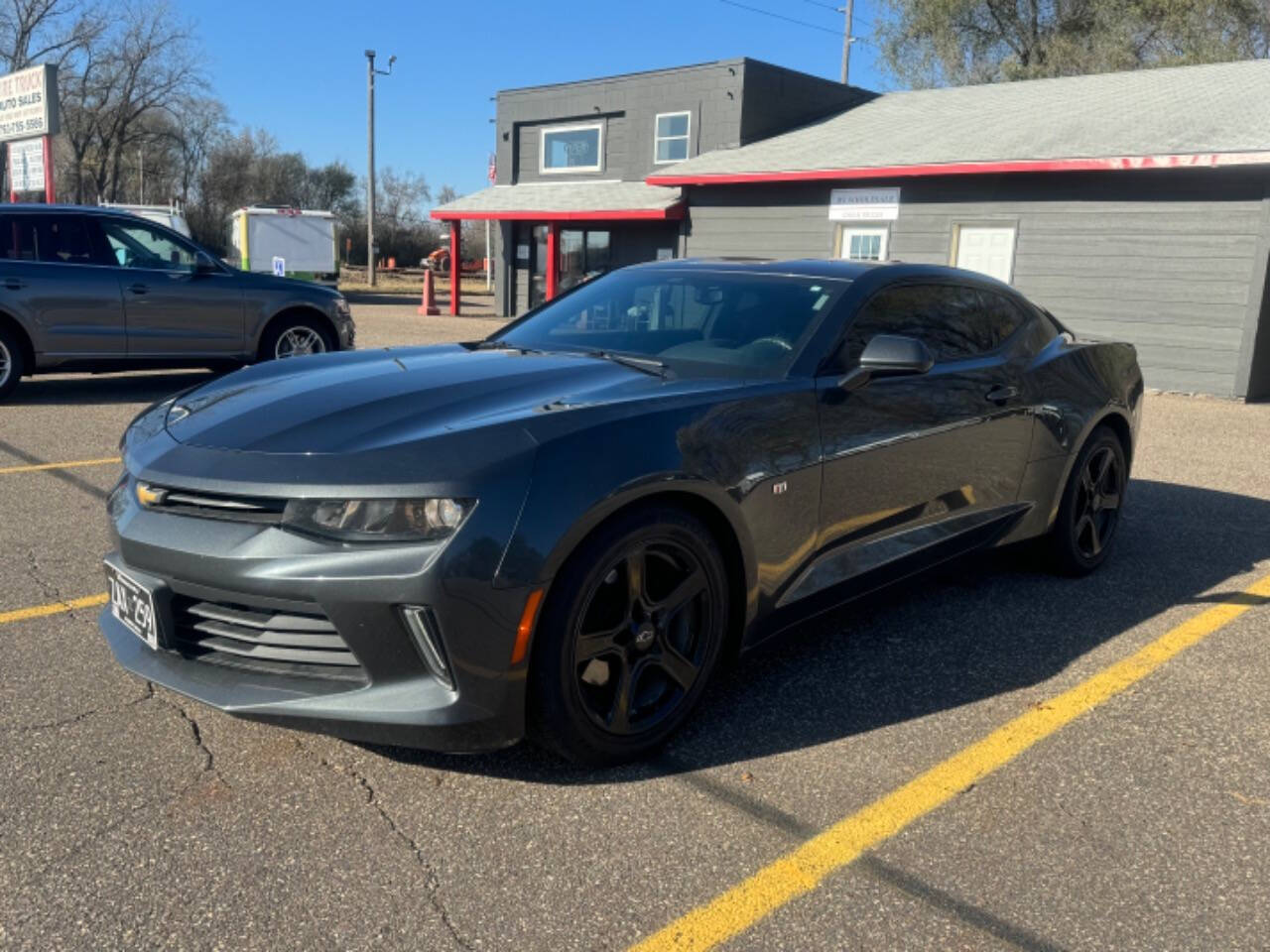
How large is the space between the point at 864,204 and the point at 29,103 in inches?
651

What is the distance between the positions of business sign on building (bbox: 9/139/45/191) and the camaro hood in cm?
2142

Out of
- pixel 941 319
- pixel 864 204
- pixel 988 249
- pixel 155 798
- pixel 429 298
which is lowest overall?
pixel 155 798

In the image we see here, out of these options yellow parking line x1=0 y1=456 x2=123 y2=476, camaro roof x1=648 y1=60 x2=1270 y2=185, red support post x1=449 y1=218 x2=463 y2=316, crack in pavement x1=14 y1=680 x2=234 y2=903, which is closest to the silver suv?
yellow parking line x1=0 y1=456 x2=123 y2=476

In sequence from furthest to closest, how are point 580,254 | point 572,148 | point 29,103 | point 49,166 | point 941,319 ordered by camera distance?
point 572,148
point 580,254
point 29,103
point 49,166
point 941,319

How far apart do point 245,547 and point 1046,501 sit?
3627mm

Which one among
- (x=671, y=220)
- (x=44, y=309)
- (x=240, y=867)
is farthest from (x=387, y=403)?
(x=671, y=220)

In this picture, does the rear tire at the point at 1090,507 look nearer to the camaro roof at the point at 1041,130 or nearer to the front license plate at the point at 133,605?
the front license plate at the point at 133,605

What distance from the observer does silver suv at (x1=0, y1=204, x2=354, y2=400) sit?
925cm

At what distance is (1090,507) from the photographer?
521 cm

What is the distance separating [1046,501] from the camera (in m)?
4.87

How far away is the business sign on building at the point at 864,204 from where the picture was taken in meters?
16.6

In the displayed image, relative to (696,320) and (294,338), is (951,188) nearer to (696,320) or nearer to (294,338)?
(294,338)

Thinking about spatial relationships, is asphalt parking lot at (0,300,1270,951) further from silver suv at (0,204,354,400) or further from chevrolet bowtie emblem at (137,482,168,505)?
silver suv at (0,204,354,400)

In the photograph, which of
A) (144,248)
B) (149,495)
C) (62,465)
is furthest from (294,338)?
(149,495)
